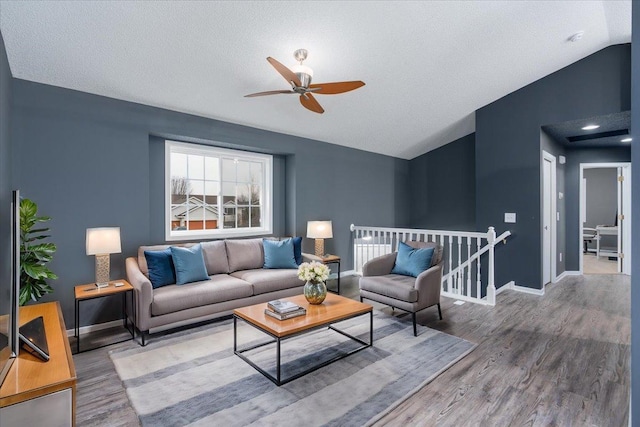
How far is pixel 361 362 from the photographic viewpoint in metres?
2.66

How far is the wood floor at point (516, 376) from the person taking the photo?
1997 millimetres

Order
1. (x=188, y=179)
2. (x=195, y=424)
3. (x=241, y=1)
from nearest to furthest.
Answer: (x=195, y=424)
(x=241, y=1)
(x=188, y=179)

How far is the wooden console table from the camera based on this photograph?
1.41 metres

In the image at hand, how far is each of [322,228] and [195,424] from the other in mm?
3366

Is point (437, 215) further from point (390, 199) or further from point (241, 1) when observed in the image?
point (241, 1)

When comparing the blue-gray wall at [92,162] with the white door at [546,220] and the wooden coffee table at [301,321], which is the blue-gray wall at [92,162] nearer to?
the wooden coffee table at [301,321]

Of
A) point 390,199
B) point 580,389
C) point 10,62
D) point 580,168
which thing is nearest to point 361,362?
point 580,389

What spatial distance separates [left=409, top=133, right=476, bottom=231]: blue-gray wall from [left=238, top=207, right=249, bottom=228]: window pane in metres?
4.02

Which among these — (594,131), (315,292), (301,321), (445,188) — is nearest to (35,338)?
(301,321)

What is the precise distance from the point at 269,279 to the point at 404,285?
5.15 feet

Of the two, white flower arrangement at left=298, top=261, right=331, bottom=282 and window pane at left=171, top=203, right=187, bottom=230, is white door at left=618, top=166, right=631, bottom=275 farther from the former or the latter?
window pane at left=171, top=203, right=187, bottom=230

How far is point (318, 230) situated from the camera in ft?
16.4

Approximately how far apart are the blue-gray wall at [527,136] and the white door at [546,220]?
198 mm

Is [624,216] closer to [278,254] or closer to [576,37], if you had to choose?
[576,37]
